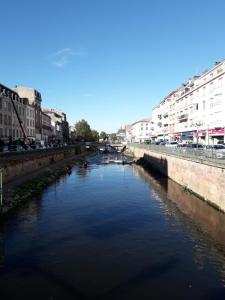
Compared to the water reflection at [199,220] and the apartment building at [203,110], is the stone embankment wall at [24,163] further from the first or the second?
the apartment building at [203,110]

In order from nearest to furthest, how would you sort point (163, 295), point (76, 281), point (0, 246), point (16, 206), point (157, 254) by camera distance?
point (163, 295), point (76, 281), point (157, 254), point (0, 246), point (16, 206)

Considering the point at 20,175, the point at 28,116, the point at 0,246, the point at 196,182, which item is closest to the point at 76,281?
the point at 0,246

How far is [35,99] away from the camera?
112 m

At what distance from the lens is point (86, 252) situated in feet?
72.1

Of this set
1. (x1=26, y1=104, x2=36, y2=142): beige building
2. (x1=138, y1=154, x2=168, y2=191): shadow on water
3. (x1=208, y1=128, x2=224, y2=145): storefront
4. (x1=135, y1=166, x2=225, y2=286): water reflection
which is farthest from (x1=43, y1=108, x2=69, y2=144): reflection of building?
(x1=135, y1=166, x2=225, y2=286): water reflection

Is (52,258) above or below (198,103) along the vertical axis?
below

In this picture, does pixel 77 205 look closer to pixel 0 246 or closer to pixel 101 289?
pixel 0 246

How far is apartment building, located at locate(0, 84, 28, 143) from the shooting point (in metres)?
79.4

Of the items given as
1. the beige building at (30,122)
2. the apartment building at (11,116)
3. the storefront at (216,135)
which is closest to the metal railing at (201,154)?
the storefront at (216,135)

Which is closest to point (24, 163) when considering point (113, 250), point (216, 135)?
point (113, 250)

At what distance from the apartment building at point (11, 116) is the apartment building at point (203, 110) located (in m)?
41.7

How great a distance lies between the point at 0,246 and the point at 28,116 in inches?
3267

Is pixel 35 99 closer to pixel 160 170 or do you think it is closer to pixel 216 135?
pixel 160 170

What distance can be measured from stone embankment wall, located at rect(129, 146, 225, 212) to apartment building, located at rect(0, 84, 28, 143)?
3720 cm
